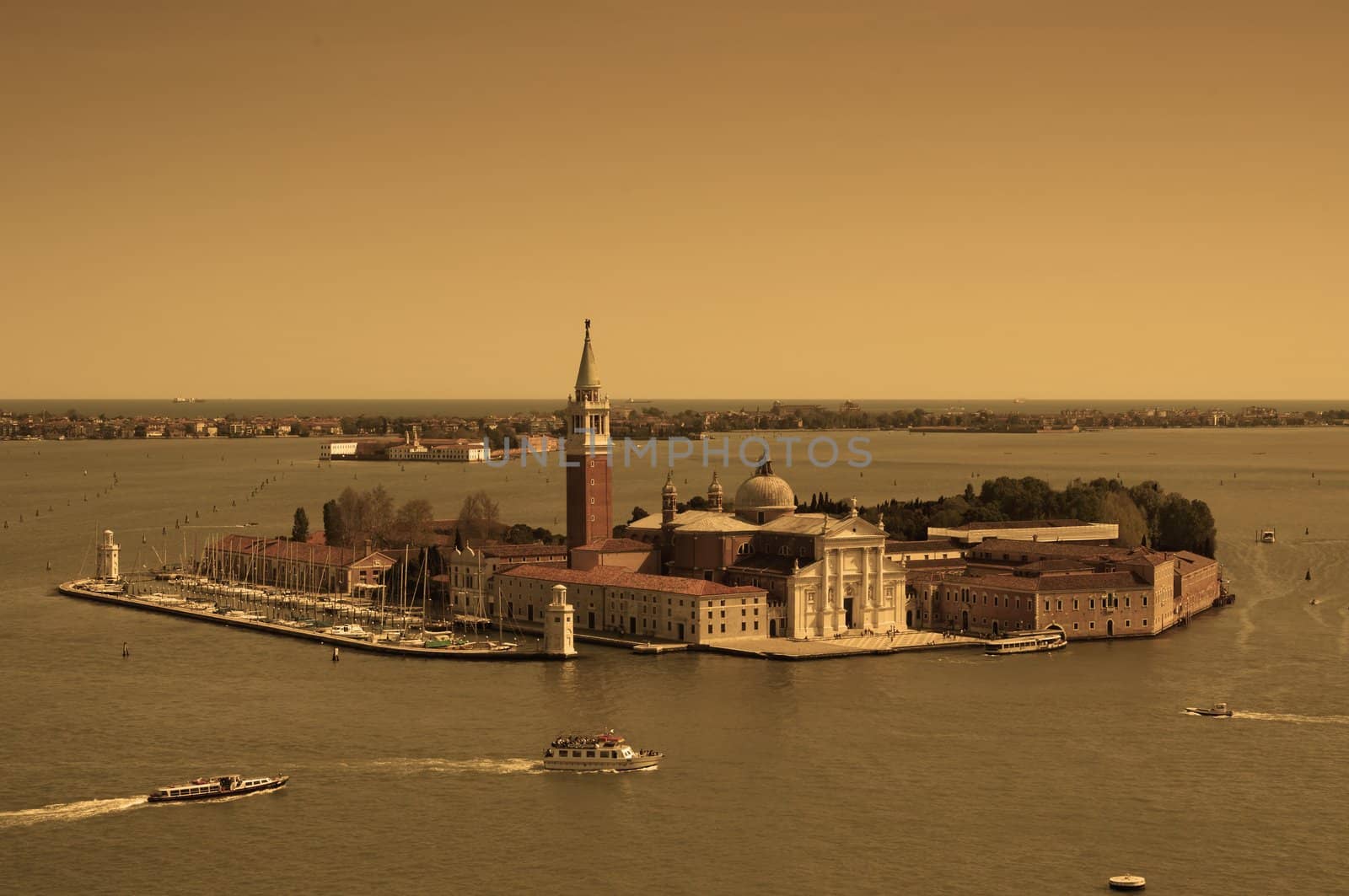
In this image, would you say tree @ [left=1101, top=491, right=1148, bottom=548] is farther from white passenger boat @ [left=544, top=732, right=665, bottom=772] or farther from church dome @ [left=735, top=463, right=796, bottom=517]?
white passenger boat @ [left=544, top=732, right=665, bottom=772]

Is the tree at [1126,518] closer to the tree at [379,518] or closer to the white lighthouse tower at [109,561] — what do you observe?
the tree at [379,518]

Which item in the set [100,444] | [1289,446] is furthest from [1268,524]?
[100,444]

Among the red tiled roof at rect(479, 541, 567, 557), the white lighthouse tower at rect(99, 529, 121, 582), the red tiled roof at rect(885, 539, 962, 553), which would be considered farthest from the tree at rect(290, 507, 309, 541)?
the red tiled roof at rect(885, 539, 962, 553)

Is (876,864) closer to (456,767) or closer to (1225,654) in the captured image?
(456,767)

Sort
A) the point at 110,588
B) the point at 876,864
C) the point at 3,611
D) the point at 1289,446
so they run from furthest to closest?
the point at 1289,446
the point at 110,588
the point at 3,611
the point at 876,864

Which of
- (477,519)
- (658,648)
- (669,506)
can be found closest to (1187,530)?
(669,506)
